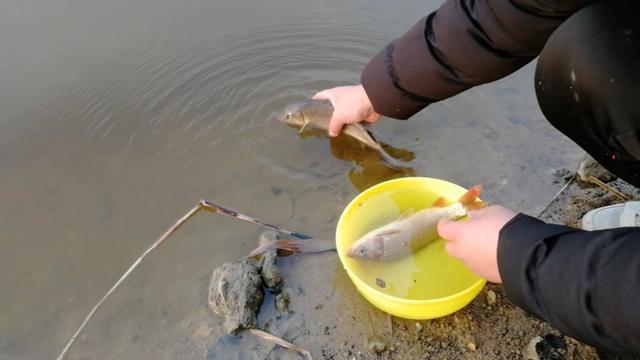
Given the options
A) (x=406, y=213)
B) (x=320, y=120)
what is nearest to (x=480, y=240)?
(x=406, y=213)

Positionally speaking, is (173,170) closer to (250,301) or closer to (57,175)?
(57,175)

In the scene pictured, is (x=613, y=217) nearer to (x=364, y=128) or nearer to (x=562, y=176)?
(x=562, y=176)

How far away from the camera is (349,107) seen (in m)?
3.26

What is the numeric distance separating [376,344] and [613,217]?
4.49ft

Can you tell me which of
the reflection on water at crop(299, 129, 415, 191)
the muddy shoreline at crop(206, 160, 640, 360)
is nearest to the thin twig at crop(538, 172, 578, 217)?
the muddy shoreline at crop(206, 160, 640, 360)

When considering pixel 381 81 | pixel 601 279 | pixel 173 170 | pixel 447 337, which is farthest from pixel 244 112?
pixel 601 279

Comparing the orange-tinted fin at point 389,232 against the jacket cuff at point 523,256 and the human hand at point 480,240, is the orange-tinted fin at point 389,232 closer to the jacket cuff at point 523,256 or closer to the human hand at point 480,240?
the human hand at point 480,240

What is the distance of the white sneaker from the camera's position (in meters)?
2.57

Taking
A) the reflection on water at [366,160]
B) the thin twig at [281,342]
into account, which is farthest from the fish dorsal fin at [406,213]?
the thin twig at [281,342]

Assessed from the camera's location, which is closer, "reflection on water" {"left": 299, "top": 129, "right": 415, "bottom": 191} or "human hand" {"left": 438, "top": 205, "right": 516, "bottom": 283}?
"human hand" {"left": 438, "top": 205, "right": 516, "bottom": 283}

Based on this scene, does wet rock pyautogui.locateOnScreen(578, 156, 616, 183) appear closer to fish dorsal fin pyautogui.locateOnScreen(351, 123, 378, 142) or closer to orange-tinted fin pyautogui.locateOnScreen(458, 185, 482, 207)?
orange-tinted fin pyautogui.locateOnScreen(458, 185, 482, 207)

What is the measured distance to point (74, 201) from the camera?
3434mm

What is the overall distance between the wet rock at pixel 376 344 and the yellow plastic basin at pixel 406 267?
0.14 metres

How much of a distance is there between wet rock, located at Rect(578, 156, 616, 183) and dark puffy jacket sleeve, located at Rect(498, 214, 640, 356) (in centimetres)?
150
